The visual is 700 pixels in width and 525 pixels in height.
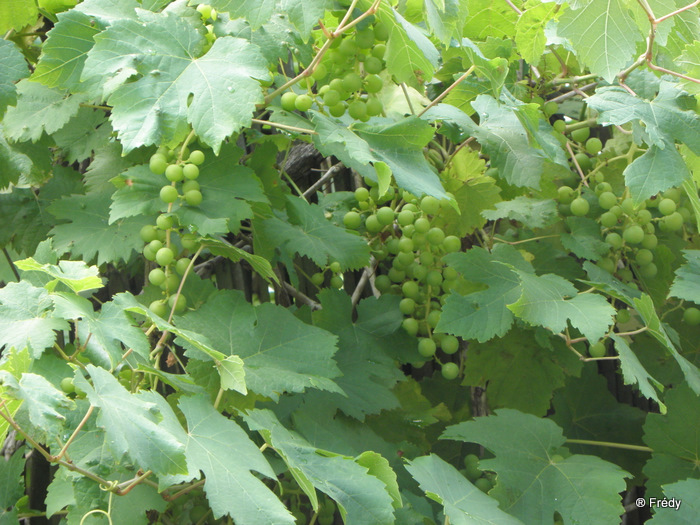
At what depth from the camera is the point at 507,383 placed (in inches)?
66.3

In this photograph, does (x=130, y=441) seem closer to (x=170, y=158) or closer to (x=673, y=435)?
(x=170, y=158)

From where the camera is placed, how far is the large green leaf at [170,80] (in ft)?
3.68

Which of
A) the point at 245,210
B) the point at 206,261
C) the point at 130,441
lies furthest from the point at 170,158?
the point at 130,441

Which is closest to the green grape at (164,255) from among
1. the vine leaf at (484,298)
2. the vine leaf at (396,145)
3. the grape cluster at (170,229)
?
the grape cluster at (170,229)

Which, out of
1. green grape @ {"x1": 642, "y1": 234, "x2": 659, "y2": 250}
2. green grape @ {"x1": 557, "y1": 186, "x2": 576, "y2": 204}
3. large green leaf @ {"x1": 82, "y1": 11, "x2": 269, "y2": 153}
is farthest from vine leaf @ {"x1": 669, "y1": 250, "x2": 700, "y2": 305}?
large green leaf @ {"x1": 82, "y1": 11, "x2": 269, "y2": 153}

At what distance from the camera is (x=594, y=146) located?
1772 mm

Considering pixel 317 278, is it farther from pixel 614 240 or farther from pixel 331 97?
pixel 614 240

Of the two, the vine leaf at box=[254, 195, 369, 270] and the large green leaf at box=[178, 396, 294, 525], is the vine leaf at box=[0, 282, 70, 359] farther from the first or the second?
the vine leaf at box=[254, 195, 369, 270]

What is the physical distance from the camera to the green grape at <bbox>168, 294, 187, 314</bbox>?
4.38 feet

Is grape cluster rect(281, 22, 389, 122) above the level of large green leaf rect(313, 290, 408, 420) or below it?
above

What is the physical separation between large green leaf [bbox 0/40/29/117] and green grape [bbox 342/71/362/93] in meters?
0.65

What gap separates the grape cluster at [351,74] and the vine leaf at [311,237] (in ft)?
0.94

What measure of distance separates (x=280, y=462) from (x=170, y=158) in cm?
65

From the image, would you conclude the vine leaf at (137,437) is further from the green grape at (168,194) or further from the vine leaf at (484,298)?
the vine leaf at (484,298)
